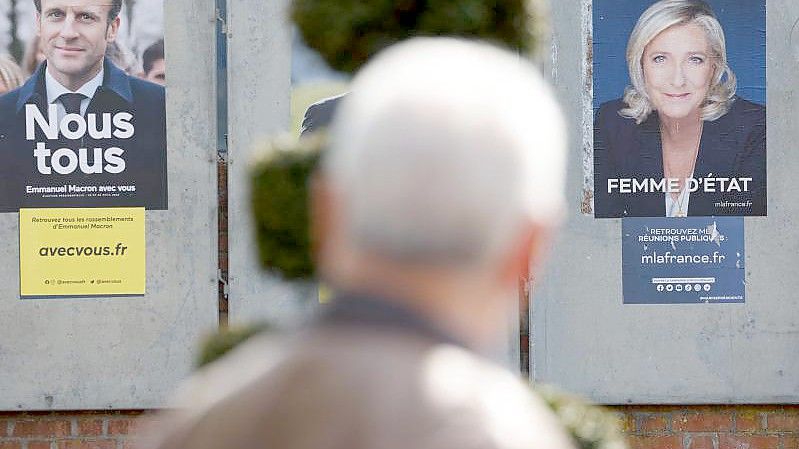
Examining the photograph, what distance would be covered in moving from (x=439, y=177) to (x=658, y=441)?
4336mm

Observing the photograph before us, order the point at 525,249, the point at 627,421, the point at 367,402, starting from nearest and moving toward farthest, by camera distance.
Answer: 1. the point at 367,402
2. the point at 525,249
3. the point at 627,421

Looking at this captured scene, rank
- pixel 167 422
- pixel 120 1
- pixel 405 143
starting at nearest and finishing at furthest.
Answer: pixel 405 143 < pixel 167 422 < pixel 120 1

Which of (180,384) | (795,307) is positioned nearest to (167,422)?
(180,384)

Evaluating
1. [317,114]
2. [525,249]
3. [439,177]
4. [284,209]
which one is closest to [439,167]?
[439,177]

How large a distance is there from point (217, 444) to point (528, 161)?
411mm

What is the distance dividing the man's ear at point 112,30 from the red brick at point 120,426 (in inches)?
61.8

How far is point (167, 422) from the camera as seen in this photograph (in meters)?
1.33

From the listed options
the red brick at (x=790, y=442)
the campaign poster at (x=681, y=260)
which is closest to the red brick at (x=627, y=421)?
the campaign poster at (x=681, y=260)

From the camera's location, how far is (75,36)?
5.21m

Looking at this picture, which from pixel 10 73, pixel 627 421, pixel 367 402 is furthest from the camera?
pixel 627 421

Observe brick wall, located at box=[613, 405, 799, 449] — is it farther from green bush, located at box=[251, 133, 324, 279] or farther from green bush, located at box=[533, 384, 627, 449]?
green bush, located at box=[251, 133, 324, 279]

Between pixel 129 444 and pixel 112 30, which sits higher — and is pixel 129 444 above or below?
below

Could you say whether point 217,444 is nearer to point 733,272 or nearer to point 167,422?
point 167,422

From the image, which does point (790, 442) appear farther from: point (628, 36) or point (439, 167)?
point (439, 167)
